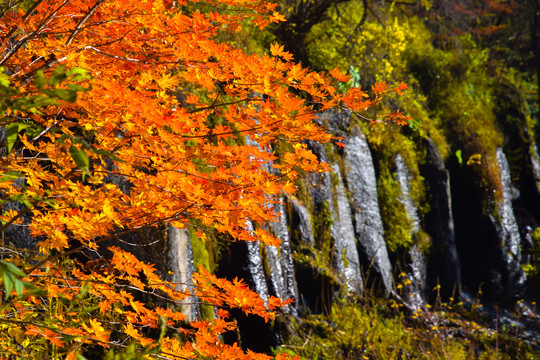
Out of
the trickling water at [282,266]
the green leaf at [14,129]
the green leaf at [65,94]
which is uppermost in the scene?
the green leaf at [65,94]

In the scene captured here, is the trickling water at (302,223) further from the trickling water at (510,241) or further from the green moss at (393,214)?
the trickling water at (510,241)

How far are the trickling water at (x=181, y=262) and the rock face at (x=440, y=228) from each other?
421 cm

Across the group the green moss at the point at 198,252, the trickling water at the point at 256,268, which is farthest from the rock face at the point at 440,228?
the green moss at the point at 198,252

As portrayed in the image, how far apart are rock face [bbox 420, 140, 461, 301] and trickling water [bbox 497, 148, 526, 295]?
85 cm

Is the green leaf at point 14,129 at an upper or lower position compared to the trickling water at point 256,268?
upper

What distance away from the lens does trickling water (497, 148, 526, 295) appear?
23.4 ft

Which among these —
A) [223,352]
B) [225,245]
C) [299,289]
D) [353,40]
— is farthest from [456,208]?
[223,352]

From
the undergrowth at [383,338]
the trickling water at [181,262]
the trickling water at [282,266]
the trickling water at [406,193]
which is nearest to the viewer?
the trickling water at [181,262]

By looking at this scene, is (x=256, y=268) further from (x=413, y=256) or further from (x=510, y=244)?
(x=510, y=244)

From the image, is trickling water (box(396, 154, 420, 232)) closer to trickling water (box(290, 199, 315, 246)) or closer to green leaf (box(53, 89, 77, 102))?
trickling water (box(290, 199, 315, 246))

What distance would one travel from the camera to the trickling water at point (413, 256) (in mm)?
6162

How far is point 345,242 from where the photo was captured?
5484 millimetres

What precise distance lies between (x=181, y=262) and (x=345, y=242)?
8.51 ft

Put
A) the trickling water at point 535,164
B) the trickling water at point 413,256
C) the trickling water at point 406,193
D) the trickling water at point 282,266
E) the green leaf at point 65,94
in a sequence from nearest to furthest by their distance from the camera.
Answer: the green leaf at point 65,94 < the trickling water at point 282,266 < the trickling water at point 413,256 < the trickling water at point 406,193 < the trickling water at point 535,164
